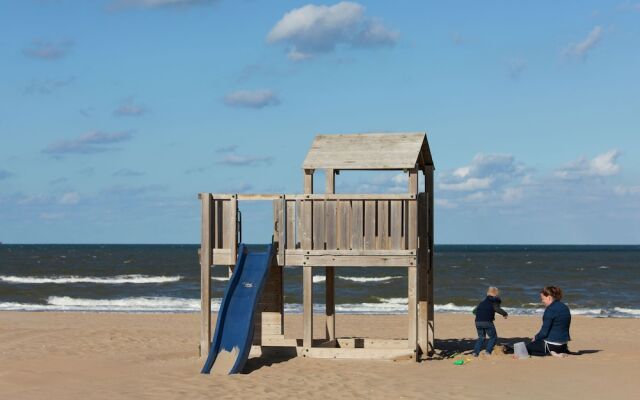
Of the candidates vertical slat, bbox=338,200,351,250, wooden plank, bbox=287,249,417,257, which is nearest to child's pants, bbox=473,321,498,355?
wooden plank, bbox=287,249,417,257

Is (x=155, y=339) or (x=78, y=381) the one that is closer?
(x=78, y=381)

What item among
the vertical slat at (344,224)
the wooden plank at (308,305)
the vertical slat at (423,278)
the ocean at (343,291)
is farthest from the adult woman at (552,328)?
the ocean at (343,291)

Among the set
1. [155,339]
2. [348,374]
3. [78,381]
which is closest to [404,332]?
[155,339]

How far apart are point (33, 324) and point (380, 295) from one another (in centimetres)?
2026

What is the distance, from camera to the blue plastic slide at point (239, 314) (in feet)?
50.2

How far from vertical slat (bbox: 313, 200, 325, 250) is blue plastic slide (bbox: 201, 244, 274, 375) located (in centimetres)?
79

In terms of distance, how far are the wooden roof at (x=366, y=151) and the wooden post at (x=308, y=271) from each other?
0.35m

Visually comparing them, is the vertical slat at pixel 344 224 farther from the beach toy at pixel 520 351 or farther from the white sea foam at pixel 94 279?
the white sea foam at pixel 94 279

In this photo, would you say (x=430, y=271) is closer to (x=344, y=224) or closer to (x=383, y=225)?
(x=383, y=225)

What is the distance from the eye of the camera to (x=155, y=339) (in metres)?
22.2

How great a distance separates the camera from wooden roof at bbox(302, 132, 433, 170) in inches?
655

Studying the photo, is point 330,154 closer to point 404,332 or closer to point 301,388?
point 301,388

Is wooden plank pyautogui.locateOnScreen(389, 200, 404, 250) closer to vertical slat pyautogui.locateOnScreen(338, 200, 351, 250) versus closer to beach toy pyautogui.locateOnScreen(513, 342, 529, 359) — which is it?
vertical slat pyautogui.locateOnScreen(338, 200, 351, 250)

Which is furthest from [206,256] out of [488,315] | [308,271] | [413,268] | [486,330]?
[486,330]
